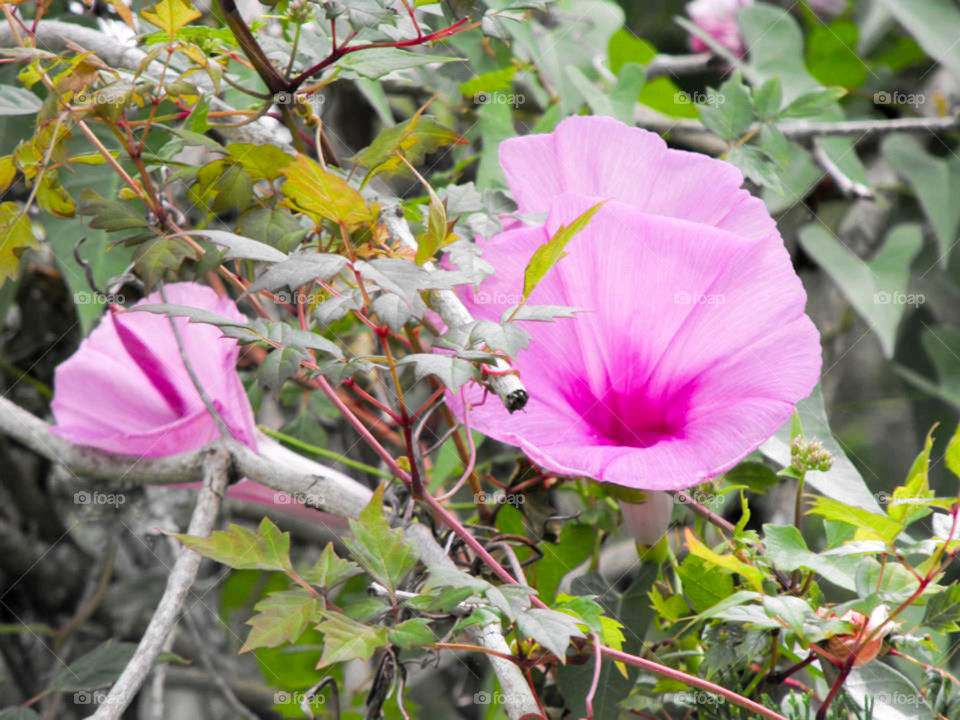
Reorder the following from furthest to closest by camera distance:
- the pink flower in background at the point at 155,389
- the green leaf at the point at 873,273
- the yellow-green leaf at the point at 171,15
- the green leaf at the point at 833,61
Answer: the green leaf at the point at 833,61 < the green leaf at the point at 873,273 < the pink flower in background at the point at 155,389 < the yellow-green leaf at the point at 171,15

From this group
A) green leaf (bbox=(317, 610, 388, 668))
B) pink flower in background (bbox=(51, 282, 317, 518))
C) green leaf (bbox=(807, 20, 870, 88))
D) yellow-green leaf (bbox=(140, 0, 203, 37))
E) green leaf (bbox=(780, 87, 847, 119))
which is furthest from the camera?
green leaf (bbox=(807, 20, 870, 88))

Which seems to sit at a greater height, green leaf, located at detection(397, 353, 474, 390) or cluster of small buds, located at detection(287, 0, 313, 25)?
cluster of small buds, located at detection(287, 0, 313, 25)

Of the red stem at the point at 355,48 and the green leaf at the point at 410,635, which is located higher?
the red stem at the point at 355,48

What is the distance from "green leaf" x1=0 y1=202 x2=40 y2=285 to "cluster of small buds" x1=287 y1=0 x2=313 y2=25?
16 cm

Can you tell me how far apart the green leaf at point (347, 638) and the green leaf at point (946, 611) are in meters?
0.25

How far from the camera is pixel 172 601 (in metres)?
0.54

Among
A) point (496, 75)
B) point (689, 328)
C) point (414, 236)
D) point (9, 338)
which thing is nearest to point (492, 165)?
point (496, 75)

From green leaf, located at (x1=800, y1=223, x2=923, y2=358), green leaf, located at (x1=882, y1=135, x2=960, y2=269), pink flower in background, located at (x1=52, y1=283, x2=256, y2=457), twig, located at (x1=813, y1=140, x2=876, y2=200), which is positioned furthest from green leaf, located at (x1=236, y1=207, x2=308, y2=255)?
green leaf, located at (x1=882, y1=135, x2=960, y2=269)

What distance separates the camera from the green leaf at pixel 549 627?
421mm

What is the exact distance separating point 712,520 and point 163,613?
0.29 m

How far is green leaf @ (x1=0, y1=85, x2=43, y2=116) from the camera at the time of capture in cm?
56

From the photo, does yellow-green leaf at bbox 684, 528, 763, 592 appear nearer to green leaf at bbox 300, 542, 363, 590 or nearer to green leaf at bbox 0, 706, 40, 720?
green leaf at bbox 300, 542, 363, 590

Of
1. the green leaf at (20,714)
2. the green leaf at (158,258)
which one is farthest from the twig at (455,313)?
the green leaf at (20,714)

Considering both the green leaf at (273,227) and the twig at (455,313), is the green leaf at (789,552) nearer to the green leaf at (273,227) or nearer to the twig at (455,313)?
the twig at (455,313)
